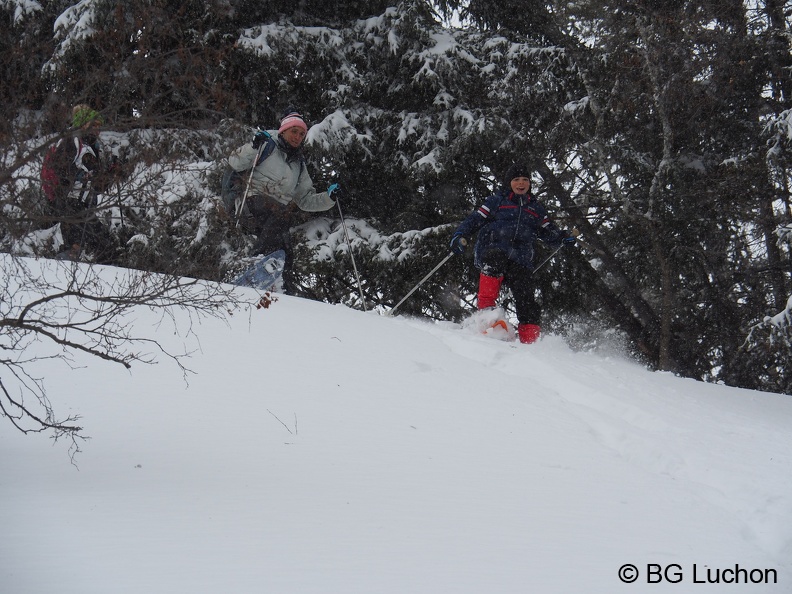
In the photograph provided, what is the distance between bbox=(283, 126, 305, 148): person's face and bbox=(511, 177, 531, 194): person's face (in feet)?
6.73

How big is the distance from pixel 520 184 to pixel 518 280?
0.92 m

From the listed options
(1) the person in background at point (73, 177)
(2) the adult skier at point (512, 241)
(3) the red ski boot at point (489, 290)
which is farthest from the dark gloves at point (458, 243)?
(1) the person in background at point (73, 177)

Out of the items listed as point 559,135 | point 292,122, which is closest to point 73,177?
point 292,122

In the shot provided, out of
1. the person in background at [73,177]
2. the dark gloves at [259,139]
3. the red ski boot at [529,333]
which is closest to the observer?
the person in background at [73,177]

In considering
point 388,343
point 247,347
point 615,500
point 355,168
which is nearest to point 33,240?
point 247,347

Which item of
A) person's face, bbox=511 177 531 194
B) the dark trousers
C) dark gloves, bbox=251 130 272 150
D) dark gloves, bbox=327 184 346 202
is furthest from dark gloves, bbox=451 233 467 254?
dark gloves, bbox=251 130 272 150

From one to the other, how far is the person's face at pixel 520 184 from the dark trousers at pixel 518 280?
0.61 meters

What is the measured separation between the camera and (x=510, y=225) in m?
7.29

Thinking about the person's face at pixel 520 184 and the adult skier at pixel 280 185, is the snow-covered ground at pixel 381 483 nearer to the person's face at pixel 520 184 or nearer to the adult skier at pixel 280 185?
the adult skier at pixel 280 185

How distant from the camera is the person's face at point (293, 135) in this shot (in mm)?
6922

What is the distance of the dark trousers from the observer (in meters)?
7.21

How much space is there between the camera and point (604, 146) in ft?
32.6

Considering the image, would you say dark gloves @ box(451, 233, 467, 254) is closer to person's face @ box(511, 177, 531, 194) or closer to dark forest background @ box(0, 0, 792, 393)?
person's face @ box(511, 177, 531, 194)

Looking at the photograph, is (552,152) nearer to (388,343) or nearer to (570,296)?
(570,296)
